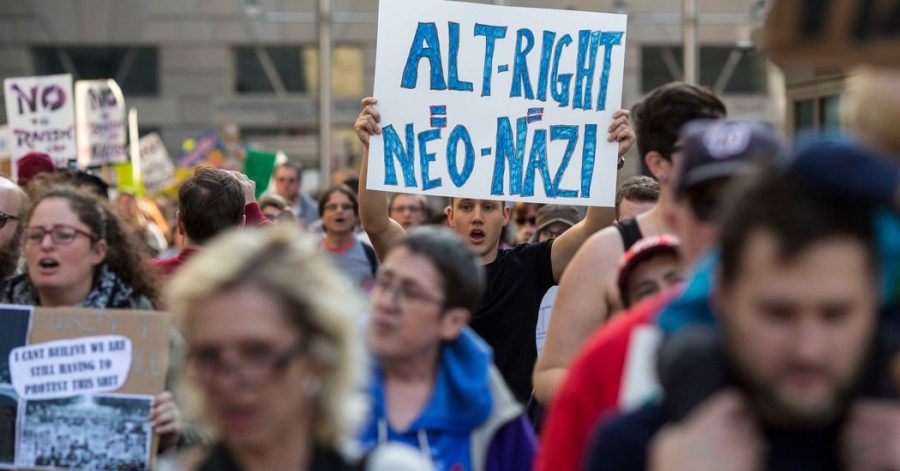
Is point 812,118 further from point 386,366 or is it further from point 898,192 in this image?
point 898,192

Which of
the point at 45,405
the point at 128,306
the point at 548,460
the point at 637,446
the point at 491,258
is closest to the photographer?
the point at 637,446

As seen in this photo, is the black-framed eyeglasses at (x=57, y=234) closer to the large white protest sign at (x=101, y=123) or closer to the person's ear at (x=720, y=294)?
the person's ear at (x=720, y=294)

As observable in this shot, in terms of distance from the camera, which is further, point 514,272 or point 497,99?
point 497,99

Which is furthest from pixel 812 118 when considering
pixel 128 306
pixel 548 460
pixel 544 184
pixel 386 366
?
pixel 548 460

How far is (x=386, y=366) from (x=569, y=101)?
3135 millimetres

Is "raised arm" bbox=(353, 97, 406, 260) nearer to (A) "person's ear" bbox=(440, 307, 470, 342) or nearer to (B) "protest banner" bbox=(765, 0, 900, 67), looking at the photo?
(A) "person's ear" bbox=(440, 307, 470, 342)

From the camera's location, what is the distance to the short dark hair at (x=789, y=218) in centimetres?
215

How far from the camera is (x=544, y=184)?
6559 millimetres

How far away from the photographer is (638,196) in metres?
6.38

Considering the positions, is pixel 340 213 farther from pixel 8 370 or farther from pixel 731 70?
pixel 731 70

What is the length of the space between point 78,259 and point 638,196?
2.47 m

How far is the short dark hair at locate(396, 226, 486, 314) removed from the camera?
359cm

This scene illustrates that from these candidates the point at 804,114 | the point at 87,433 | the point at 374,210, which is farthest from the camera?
the point at 804,114


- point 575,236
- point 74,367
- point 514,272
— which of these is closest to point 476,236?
point 514,272
